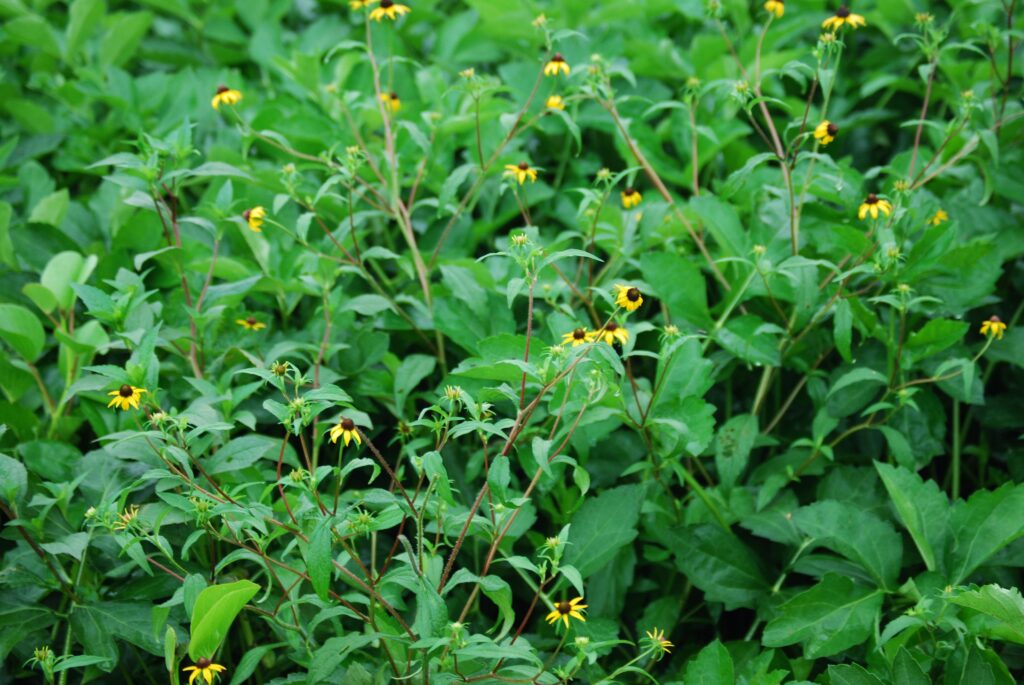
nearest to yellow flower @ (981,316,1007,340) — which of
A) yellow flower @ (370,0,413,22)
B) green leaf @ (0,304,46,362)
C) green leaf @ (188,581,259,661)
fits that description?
yellow flower @ (370,0,413,22)

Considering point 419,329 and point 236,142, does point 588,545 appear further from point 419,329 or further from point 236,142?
point 236,142

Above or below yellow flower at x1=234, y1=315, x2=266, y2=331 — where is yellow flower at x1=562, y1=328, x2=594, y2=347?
above

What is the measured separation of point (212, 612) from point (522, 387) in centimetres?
49

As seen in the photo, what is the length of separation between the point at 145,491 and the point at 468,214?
87 cm

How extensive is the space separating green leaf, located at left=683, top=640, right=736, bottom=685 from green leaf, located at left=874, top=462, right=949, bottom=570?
40cm

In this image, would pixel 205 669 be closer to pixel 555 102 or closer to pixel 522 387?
pixel 522 387

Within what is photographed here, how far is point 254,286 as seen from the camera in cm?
191

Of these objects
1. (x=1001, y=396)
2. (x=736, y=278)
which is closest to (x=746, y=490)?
(x=736, y=278)

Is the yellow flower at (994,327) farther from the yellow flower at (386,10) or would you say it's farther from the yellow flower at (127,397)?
the yellow flower at (127,397)

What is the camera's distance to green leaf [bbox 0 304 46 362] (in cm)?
179

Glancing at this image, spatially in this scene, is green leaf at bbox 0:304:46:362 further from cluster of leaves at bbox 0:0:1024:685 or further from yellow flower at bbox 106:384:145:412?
yellow flower at bbox 106:384:145:412

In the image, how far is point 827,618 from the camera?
159 cm

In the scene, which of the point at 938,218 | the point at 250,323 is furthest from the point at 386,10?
the point at 938,218

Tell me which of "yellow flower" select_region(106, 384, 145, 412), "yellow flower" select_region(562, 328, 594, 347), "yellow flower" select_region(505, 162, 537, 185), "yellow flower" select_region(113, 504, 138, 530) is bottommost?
"yellow flower" select_region(113, 504, 138, 530)
